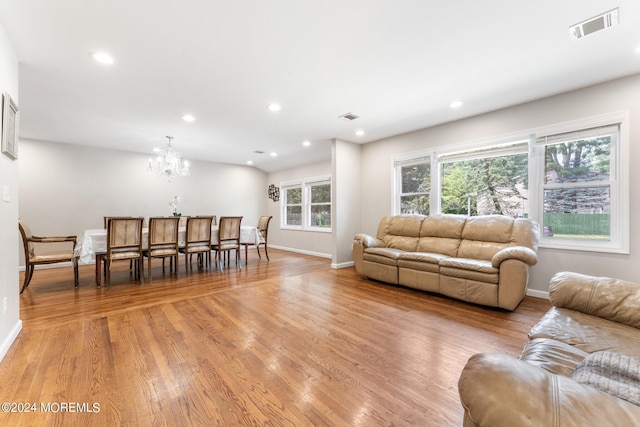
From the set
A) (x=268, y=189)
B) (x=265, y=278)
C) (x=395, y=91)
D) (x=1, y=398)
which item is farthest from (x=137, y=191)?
(x=395, y=91)

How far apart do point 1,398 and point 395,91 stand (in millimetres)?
4043

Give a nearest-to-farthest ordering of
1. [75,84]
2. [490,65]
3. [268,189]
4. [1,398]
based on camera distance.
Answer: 1. [1,398]
2. [490,65]
3. [75,84]
4. [268,189]

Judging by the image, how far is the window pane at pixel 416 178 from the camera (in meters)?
4.66

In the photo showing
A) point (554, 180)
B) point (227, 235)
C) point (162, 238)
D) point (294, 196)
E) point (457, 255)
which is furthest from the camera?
point (294, 196)

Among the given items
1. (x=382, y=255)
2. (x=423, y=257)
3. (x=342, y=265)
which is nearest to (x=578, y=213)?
(x=423, y=257)

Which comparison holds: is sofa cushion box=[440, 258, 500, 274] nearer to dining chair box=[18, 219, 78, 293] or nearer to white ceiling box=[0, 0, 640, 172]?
white ceiling box=[0, 0, 640, 172]

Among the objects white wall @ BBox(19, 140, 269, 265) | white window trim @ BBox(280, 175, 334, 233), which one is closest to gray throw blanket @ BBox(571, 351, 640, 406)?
white window trim @ BBox(280, 175, 334, 233)

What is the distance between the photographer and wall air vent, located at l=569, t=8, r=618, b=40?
1979 millimetres

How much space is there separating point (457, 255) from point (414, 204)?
1.38m

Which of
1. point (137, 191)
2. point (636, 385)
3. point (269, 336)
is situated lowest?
point (269, 336)

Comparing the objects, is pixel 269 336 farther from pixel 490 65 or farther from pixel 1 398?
pixel 490 65

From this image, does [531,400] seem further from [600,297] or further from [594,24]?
[594,24]

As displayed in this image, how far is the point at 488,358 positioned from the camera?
0.75 meters

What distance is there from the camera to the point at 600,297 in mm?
1686
